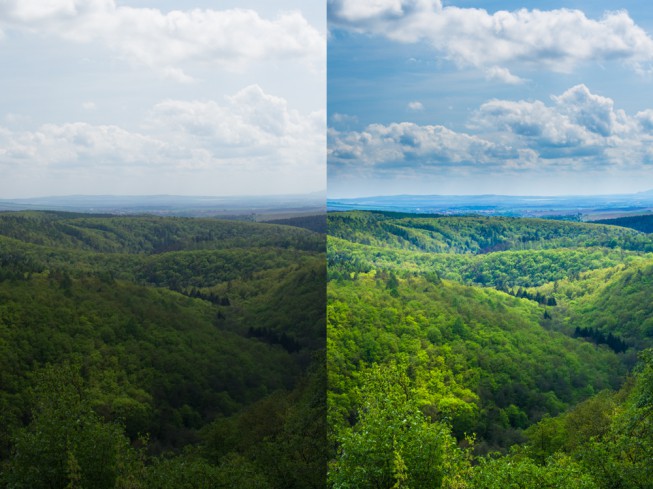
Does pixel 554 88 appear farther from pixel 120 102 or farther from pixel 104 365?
pixel 104 365

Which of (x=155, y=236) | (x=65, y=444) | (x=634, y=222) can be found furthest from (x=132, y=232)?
(x=634, y=222)

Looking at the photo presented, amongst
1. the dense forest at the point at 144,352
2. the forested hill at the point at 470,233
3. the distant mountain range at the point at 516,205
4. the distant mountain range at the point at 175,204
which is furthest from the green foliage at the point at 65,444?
the forested hill at the point at 470,233

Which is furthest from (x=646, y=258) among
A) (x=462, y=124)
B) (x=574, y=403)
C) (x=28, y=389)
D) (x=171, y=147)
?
(x=28, y=389)

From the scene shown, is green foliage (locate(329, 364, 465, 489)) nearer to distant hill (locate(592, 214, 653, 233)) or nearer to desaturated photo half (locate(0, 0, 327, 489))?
desaturated photo half (locate(0, 0, 327, 489))

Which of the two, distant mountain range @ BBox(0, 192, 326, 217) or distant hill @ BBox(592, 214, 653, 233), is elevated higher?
distant mountain range @ BBox(0, 192, 326, 217)

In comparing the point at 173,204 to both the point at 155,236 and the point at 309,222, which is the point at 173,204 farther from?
the point at 309,222

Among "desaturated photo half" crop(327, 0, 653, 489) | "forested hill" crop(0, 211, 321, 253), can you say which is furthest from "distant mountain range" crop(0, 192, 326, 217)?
"desaturated photo half" crop(327, 0, 653, 489)

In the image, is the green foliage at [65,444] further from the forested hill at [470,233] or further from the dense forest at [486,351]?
the forested hill at [470,233]
